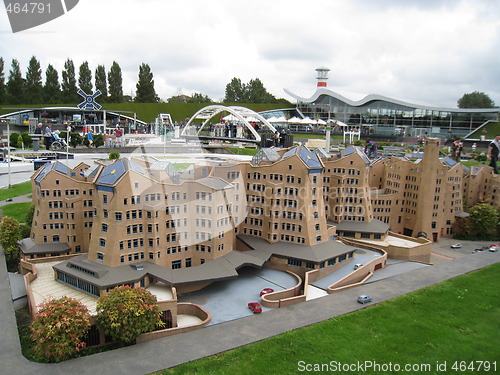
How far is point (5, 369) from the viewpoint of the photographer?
94.4ft

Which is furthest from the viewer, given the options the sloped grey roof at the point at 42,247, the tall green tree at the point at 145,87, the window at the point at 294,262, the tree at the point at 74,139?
the tall green tree at the point at 145,87

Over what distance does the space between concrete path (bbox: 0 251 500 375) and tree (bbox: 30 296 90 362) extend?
3.47ft

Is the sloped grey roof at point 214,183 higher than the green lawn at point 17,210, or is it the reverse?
the sloped grey roof at point 214,183

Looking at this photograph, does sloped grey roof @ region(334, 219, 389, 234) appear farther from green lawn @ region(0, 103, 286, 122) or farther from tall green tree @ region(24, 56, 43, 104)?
tall green tree @ region(24, 56, 43, 104)

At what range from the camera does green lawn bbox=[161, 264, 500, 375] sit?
31.3m

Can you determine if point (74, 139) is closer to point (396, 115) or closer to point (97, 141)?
point (97, 141)

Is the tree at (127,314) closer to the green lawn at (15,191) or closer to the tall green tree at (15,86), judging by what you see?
the green lawn at (15,191)

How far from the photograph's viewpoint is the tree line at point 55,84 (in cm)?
13775

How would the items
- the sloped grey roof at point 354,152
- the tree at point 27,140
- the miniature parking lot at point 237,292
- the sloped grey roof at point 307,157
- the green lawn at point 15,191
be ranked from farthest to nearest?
the tree at point 27,140
the green lawn at point 15,191
the sloped grey roof at point 354,152
the sloped grey roof at point 307,157
the miniature parking lot at point 237,292

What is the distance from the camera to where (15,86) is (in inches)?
5418

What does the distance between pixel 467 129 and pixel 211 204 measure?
122 metres

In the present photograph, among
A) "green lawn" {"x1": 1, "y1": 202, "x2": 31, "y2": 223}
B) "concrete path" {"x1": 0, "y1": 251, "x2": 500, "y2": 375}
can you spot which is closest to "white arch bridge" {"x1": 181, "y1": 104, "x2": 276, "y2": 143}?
"green lawn" {"x1": 1, "y1": 202, "x2": 31, "y2": 223}

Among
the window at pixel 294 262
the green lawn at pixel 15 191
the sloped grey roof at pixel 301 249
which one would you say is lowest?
the window at pixel 294 262

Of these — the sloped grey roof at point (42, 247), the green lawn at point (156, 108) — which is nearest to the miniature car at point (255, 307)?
the sloped grey roof at point (42, 247)
